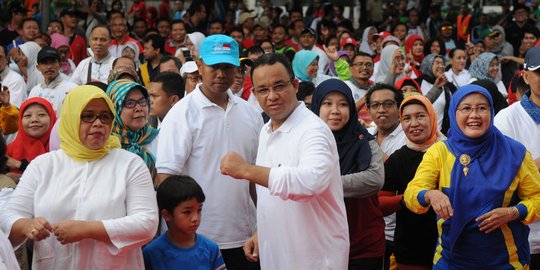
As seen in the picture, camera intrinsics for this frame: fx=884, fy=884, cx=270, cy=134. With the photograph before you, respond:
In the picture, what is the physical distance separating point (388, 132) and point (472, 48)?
827 centimetres

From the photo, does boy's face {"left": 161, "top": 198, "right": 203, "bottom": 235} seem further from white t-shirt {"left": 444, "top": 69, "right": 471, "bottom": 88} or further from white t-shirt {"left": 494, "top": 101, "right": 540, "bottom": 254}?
white t-shirt {"left": 444, "top": 69, "right": 471, "bottom": 88}

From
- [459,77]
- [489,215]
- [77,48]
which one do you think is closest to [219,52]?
[489,215]

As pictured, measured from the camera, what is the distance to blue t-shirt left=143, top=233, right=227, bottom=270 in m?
4.79

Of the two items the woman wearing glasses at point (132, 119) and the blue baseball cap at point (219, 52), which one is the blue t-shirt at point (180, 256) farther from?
the blue baseball cap at point (219, 52)

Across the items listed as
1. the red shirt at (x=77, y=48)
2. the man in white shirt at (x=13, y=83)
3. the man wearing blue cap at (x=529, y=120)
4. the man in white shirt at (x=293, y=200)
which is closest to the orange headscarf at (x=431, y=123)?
the man wearing blue cap at (x=529, y=120)

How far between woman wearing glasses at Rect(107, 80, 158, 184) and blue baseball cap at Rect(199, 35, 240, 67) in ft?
1.60

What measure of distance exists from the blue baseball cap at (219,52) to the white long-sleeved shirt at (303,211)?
1.07m

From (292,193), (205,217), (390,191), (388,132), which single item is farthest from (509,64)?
(292,193)

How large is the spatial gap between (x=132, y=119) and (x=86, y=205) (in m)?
1.33

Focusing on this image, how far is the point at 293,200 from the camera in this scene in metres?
4.24

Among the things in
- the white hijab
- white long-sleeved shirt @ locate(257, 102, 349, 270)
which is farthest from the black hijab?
the white hijab

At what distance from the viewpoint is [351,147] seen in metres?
5.43

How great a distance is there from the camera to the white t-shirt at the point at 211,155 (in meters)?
5.27

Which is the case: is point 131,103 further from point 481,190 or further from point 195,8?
point 195,8
